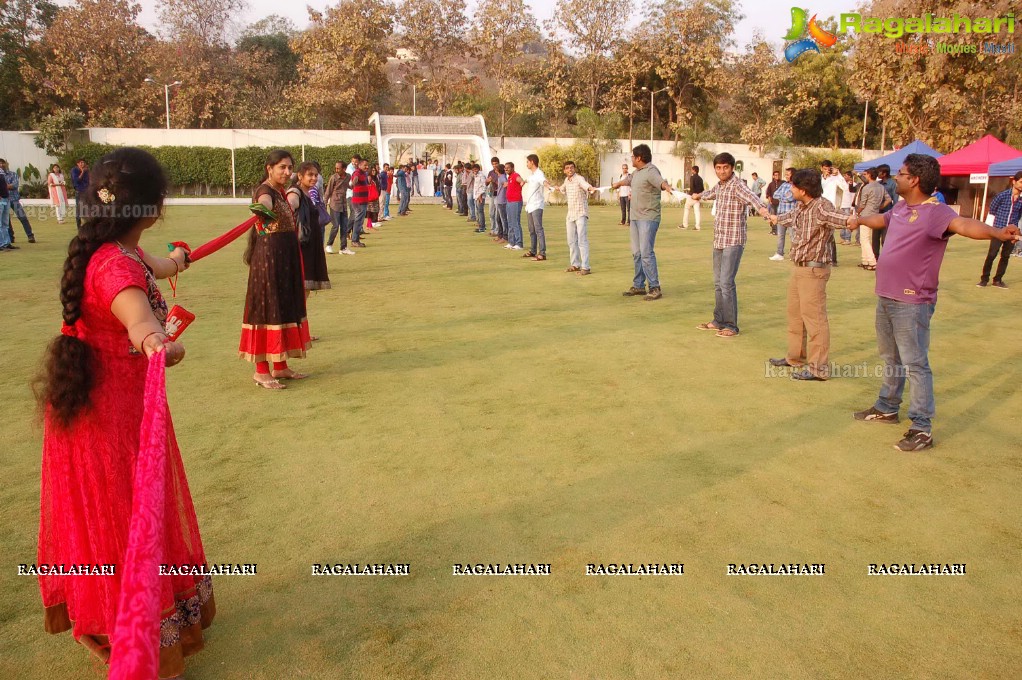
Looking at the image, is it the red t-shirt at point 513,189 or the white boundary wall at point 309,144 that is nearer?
the red t-shirt at point 513,189

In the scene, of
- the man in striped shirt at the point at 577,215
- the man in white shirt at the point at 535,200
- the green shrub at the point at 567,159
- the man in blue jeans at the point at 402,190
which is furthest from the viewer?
the green shrub at the point at 567,159

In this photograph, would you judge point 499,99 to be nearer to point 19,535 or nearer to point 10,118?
point 10,118

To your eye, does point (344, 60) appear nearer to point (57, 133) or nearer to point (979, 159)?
point (57, 133)

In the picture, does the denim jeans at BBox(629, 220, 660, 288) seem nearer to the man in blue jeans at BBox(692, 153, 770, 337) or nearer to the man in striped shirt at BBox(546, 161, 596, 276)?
the man in blue jeans at BBox(692, 153, 770, 337)

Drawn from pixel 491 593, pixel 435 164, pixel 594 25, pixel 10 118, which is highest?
pixel 594 25

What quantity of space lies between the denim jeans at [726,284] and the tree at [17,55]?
130 ft

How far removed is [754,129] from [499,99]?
13621 mm

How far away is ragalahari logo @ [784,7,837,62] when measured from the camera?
35406mm

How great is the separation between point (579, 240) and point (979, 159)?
16782 mm

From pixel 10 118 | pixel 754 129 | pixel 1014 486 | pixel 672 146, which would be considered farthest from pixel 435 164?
pixel 1014 486

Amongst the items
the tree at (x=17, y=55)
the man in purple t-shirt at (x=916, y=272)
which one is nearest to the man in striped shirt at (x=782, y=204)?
the man in purple t-shirt at (x=916, y=272)

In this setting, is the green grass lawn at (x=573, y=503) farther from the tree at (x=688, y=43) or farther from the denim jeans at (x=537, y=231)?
the tree at (x=688, y=43)

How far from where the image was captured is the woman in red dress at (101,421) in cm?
247

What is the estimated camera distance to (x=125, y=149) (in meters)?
2.62
